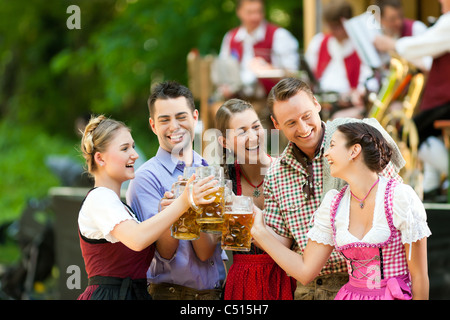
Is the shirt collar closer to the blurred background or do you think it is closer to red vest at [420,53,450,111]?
red vest at [420,53,450,111]

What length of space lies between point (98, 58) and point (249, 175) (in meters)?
8.03

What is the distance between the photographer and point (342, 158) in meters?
2.29

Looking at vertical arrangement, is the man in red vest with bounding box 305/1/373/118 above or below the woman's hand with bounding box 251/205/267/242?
above

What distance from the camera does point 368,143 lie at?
2291 millimetres

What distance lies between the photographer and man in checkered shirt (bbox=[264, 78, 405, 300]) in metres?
2.50

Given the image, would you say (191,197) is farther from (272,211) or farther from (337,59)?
(337,59)

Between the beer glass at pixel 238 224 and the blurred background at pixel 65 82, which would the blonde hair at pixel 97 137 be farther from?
the blurred background at pixel 65 82

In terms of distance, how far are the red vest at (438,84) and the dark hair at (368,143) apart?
252 cm

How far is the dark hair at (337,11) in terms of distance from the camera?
5.72 meters

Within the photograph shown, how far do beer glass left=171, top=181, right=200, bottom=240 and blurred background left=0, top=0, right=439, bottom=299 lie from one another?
324cm

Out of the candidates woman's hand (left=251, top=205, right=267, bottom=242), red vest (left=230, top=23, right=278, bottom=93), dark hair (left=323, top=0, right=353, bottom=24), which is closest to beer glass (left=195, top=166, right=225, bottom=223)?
woman's hand (left=251, top=205, right=267, bottom=242)

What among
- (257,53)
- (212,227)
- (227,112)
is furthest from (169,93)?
(257,53)

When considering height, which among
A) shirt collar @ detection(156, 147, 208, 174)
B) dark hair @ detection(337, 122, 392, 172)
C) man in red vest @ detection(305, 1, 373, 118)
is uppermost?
man in red vest @ detection(305, 1, 373, 118)

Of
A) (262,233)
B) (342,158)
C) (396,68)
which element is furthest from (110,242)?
(396,68)
